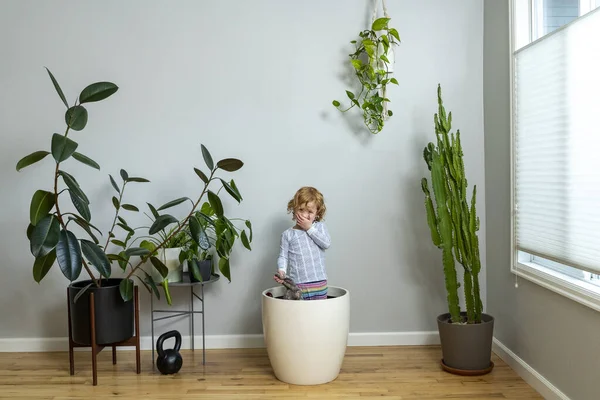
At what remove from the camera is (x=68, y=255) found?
2.62m

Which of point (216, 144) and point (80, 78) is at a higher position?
point (80, 78)

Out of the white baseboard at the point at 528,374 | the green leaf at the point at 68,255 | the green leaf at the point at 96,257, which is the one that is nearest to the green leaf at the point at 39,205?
the green leaf at the point at 68,255

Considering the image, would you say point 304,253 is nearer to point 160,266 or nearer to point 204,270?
point 204,270

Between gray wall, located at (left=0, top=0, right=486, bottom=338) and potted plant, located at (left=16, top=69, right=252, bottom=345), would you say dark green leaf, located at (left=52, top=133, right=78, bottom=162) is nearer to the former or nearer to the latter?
potted plant, located at (left=16, top=69, right=252, bottom=345)

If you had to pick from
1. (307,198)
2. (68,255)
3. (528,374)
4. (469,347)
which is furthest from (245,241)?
(528,374)

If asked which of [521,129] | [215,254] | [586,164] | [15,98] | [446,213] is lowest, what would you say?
[215,254]

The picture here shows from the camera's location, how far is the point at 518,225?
9.94ft

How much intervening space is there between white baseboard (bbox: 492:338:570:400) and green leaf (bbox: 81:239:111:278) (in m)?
2.09

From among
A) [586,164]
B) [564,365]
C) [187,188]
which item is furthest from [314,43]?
[564,365]

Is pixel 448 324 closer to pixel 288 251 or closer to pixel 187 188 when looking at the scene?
pixel 288 251

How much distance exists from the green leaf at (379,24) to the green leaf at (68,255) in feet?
6.44

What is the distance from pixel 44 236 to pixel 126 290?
1.75 feet

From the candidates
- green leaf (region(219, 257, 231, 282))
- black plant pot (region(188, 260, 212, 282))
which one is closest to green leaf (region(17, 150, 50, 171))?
black plant pot (region(188, 260, 212, 282))

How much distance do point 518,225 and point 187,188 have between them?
188 cm
